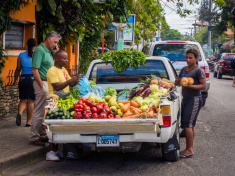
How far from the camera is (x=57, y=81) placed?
652 cm

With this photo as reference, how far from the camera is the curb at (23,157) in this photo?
239 inches

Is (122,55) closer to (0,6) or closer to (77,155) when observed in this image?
(77,155)

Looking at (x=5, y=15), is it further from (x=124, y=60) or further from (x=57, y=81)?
(x=57, y=81)

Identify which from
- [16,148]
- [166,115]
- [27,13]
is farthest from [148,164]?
[27,13]

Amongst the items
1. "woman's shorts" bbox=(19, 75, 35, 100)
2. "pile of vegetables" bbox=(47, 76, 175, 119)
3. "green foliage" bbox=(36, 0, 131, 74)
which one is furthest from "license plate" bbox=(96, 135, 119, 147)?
"green foliage" bbox=(36, 0, 131, 74)

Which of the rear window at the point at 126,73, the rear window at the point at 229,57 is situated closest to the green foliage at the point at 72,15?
the rear window at the point at 126,73

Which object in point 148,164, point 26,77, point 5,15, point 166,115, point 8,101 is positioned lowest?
point 148,164

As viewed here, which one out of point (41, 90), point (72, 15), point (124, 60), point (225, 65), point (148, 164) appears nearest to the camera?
point (148, 164)

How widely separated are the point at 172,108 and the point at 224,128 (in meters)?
4.26

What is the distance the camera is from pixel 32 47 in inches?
345

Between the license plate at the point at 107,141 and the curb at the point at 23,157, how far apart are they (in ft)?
4.85

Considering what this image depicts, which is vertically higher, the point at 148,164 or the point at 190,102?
the point at 190,102

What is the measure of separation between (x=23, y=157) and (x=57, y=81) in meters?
1.37

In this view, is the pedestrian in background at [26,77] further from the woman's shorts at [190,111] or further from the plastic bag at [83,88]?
the woman's shorts at [190,111]
